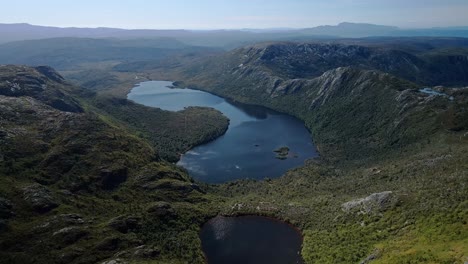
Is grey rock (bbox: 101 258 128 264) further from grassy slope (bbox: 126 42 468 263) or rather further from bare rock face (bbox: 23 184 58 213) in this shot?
grassy slope (bbox: 126 42 468 263)

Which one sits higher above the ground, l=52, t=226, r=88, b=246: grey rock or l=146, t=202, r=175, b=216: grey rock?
l=52, t=226, r=88, b=246: grey rock

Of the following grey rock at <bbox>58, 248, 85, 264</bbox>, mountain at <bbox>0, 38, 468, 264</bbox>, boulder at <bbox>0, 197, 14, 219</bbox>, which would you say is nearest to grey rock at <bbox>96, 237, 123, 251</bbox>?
mountain at <bbox>0, 38, 468, 264</bbox>

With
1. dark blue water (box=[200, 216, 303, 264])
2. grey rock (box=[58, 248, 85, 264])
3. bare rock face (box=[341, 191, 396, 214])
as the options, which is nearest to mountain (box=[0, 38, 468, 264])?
grey rock (box=[58, 248, 85, 264])

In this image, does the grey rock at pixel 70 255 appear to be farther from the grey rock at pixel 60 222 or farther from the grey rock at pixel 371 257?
the grey rock at pixel 371 257

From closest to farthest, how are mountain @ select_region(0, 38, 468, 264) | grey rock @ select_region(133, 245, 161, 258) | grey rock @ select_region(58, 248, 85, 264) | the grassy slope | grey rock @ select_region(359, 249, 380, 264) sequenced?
grey rock @ select_region(359, 249, 380, 264), the grassy slope, grey rock @ select_region(58, 248, 85, 264), mountain @ select_region(0, 38, 468, 264), grey rock @ select_region(133, 245, 161, 258)

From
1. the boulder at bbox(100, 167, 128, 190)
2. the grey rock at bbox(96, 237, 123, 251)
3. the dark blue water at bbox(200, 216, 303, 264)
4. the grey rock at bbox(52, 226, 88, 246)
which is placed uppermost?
the boulder at bbox(100, 167, 128, 190)

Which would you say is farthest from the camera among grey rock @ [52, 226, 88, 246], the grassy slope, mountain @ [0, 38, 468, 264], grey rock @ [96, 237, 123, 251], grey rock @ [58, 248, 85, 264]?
grey rock @ [52, 226, 88, 246]

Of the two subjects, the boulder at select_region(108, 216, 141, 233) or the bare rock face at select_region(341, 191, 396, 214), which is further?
the bare rock face at select_region(341, 191, 396, 214)

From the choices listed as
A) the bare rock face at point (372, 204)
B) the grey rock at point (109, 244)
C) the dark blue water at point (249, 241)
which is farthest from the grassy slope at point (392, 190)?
the grey rock at point (109, 244)
